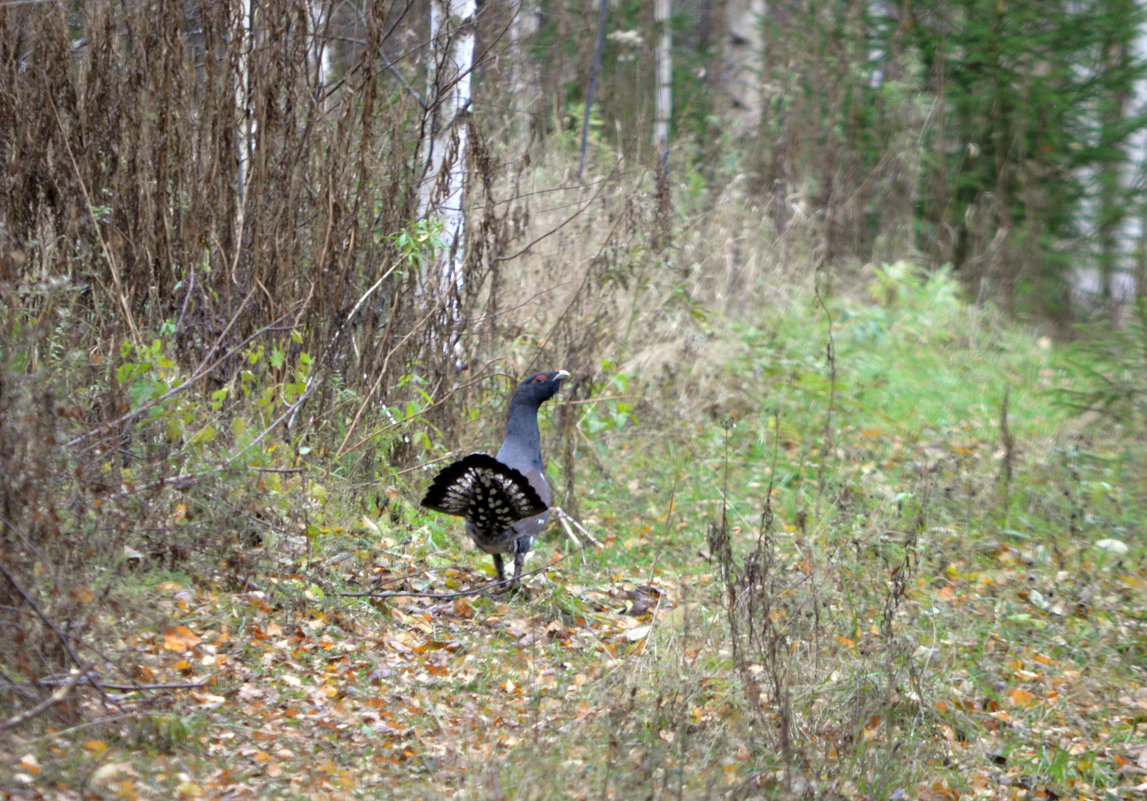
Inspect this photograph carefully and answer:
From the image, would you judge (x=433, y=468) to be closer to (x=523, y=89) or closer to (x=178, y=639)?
→ (x=178, y=639)

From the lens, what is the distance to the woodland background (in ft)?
13.6

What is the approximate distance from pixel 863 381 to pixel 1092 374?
3130 mm

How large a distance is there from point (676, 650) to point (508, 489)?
1.21 meters

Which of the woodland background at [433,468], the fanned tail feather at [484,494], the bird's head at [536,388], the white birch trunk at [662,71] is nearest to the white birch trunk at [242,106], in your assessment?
the woodland background at [433,468]

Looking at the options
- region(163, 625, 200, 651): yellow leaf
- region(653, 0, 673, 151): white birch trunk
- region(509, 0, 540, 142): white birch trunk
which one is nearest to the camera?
region(163, 625, 200, 651): yellow leaf

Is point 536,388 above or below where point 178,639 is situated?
above

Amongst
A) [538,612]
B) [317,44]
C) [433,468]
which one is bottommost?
[538,612]

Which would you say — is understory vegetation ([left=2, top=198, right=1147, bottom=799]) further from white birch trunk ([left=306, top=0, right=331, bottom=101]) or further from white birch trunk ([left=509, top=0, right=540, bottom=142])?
white birch trunk ([left=509, top=0, right=540, bottom=142])

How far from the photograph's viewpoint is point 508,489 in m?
5.66

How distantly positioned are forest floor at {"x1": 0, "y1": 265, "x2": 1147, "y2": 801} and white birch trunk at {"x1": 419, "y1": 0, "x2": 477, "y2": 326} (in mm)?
1579

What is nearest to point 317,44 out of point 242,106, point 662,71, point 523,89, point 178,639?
point 242,106

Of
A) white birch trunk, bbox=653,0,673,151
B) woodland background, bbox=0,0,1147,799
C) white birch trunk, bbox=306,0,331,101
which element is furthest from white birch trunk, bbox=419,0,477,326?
white birch trunk, bbox=653,0,673,151

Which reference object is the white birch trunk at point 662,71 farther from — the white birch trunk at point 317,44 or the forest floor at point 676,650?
the white birch trunk at point 317,44

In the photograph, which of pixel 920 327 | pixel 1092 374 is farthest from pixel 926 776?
pixel 920 327
